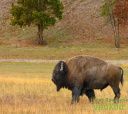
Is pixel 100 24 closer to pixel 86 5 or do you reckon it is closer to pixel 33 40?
pixel 86 5

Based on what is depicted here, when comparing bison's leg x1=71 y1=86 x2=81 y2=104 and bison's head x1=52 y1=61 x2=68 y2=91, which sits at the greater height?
bison's head x1=52 y1=61 x2=68 y2=91

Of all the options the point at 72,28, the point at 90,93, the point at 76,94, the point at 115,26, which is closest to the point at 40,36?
the point at 72,28

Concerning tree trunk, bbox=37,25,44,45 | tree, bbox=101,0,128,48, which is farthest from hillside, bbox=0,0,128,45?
tree, bbox=101,0,128,48

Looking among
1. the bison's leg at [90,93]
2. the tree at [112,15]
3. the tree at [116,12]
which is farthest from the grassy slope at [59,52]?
the bison's leg at [90,93]

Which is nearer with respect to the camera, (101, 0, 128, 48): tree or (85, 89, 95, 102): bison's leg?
(85, 89, 95, 102): bison's leg

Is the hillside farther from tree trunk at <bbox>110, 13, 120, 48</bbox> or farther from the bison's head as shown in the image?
the bison's head

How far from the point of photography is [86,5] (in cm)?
7969

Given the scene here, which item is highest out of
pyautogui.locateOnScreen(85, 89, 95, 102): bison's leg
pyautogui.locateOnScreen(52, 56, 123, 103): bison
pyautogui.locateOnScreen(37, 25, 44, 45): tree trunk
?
pyautogui.locateOnScreen(52, 56, 123, 103): bison

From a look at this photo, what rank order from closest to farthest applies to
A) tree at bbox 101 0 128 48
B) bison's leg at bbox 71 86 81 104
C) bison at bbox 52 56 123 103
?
bison's leg at bbox 71 86 81 104 → bison at bbox 52 56 123 103 → tree at bbox 101 0 128 48

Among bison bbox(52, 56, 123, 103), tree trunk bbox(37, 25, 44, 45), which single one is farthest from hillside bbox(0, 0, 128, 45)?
bison bbox(52, 56, 123, 103)

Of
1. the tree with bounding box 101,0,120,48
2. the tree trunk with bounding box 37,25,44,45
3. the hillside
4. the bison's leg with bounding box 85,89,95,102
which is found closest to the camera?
the bison's leg with bounding box 85,89,95,102

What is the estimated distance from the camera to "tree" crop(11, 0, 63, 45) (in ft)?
227

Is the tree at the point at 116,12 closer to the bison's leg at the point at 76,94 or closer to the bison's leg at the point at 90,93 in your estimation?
the bison's leg at the point at 90,93

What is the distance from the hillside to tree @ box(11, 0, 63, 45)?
2193mm
